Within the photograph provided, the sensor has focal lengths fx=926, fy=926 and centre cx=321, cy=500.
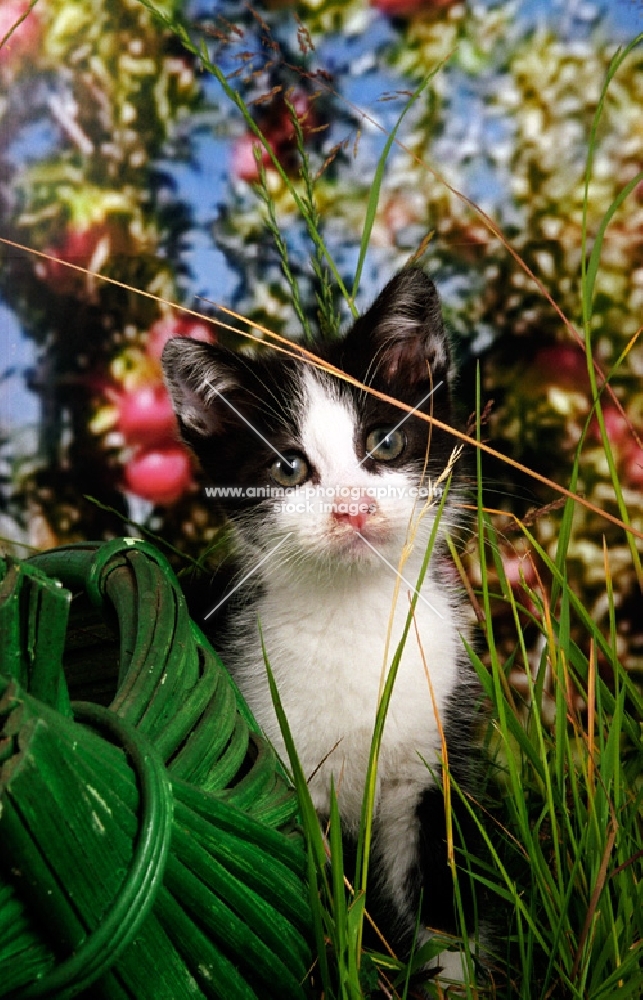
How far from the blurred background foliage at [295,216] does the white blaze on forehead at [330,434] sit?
0.71 feet

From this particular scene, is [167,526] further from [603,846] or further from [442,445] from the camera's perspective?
[603,846]

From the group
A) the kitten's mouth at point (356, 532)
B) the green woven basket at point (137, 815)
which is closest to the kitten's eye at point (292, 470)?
the kitten's mouth at point (356, 532)

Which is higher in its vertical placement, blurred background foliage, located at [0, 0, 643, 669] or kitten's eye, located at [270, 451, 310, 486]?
blurred background foliage, located at [0, 0, 643, 669]

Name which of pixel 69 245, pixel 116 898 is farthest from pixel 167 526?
pixel 116 898

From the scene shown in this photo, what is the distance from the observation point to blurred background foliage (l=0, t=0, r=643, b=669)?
3.55ft

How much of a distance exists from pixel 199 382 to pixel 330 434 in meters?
0.15

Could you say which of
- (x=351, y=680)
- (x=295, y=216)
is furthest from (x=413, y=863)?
(x=295, y=216)

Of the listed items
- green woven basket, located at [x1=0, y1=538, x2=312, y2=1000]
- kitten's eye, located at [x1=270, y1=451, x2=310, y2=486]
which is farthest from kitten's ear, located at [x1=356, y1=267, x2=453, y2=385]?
green woven basket, located at [x1=0, y1=538, x2=312, y2=1000]

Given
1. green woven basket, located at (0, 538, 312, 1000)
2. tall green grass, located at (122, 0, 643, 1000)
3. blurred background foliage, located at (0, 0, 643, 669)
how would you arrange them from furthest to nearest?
blurred background foliage, located at (0, 0, 643, 669) < tall green grass, located at (122, 0, 643, 1000) < green woven basket, located at (0, 538, 312, 1000)

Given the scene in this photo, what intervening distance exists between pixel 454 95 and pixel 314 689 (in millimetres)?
734

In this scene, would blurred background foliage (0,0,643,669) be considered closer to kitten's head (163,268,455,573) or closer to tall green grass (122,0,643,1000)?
kitten's head (163,268,455,573)

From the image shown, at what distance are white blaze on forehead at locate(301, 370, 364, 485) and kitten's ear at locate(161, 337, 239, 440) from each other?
80 mm

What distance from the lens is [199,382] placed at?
891 mm

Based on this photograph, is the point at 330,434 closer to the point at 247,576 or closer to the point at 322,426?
the point at 322,426
